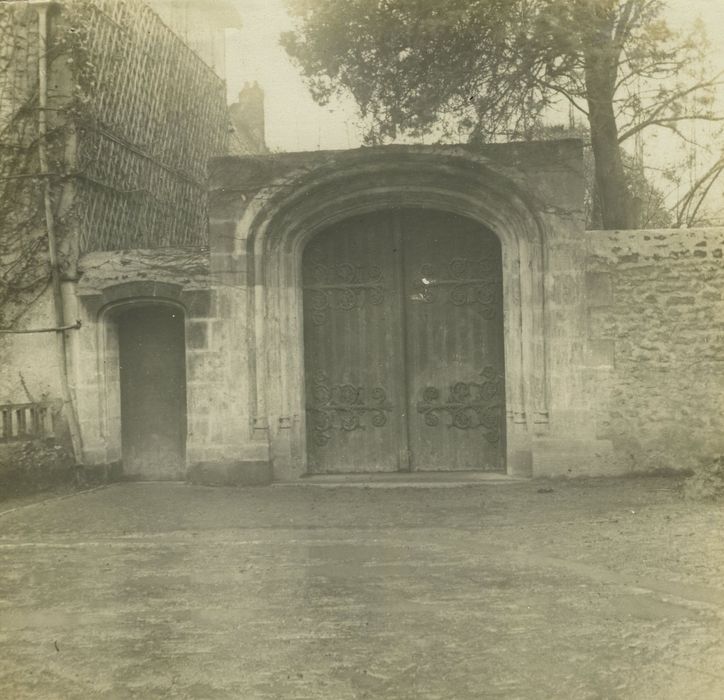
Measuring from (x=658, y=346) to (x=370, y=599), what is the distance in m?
5.31

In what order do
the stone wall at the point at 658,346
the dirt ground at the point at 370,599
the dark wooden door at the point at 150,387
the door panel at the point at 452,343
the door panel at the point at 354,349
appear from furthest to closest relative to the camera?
the dark wooden door at the point at 150,387 → the door panel at the point at 354,349 → the door panel at the point at 452,343 → the stone wall at the point at 658,346 → the dirt ground at the point at 370,599

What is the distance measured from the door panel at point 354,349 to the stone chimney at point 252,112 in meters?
10.4

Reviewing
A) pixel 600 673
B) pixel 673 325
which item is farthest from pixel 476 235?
pixel 600 673

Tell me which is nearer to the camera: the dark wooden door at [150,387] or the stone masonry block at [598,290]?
the stone masonry block at [598,290]

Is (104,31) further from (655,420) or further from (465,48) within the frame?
(655,420)

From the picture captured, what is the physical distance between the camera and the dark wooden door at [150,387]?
10039mm

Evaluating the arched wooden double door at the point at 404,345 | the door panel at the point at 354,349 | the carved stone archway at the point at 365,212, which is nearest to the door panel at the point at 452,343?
the arched wooden double door at the point at 404,345

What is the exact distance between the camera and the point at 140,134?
1124 centimetres

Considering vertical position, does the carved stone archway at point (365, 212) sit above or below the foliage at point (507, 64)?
below

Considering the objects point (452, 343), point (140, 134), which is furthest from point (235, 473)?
point (140, 134)

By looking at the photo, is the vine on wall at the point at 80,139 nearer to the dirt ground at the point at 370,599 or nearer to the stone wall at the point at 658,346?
the dirt ground at the point at 370,599

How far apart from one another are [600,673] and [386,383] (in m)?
6.30

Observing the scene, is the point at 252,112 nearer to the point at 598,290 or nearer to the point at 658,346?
the point at 598,290

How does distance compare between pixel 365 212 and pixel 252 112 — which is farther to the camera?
pixel 252 112
